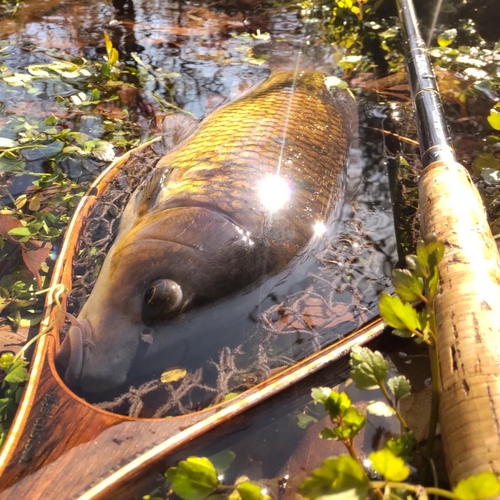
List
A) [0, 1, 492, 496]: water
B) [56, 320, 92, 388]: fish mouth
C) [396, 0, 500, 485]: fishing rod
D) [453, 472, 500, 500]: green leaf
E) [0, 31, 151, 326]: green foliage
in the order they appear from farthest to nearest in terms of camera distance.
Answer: [0, 1, 492, 496]: water, [0, 31, 151, 326]: green foliage, [56, 320, 92, 388]: fish mouth, [396, 0, 500, 485]: fishing rod, [453, 472, 500, 500]: green leaf

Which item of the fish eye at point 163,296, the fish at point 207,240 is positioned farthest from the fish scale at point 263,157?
the fish eye at point 163,296

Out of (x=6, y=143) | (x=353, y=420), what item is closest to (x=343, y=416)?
(x=353, y=420)

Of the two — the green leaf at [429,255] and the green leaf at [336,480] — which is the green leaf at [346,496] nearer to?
the green leaf at [336,480]

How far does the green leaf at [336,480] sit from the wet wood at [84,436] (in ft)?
1.98

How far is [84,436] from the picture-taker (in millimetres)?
1596

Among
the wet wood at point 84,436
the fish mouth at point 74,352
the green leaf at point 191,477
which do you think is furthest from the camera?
the fish mouth at point 74,352

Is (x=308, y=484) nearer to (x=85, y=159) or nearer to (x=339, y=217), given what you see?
(x=339, y=217)

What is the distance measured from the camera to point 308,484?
3.40ft

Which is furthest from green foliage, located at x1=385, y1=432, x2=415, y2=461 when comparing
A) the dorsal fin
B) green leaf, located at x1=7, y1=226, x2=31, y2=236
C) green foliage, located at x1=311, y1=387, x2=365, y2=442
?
the dorsal fin

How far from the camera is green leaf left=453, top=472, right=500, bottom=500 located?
3.06ft

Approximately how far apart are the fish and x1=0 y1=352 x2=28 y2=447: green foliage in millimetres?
141

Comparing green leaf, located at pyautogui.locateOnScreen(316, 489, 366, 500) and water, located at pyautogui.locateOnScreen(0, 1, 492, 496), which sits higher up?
green leaf, located at pyautogui.locateOnScreen(316, 489, 366, 500)

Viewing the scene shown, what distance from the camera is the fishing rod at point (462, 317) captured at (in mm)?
1174

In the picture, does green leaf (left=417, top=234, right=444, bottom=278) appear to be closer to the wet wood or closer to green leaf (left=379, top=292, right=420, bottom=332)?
green leaf (left=379, top=292, right=420, bottom=332)
